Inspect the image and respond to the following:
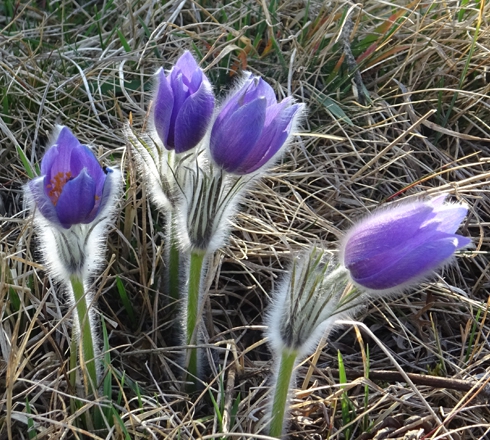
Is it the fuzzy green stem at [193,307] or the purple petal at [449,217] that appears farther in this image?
the fuzzy green stem at [193,307]

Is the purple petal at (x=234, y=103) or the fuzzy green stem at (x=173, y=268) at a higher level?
the purple petal at (x=234, y=103)

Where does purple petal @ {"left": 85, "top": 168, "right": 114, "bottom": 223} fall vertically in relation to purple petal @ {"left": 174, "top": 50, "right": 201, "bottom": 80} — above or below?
below

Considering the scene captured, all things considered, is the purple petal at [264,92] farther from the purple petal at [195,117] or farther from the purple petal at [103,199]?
the purple petal at [103,199]

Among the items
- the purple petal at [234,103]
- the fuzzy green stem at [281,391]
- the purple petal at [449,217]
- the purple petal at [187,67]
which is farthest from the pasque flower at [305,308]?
the purple petal at [187,67]

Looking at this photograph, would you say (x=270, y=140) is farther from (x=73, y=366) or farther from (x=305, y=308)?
(x=73, y=366)

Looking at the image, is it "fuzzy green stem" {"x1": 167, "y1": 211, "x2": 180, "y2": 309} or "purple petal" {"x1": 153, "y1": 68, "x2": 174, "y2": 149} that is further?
"fuzzy green stem" {"x1": 167, "y1": 211, "x2": 180, "y2": 309}

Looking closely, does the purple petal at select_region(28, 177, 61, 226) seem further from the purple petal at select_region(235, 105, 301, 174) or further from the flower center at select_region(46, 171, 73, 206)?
the purple petal at select_region(235, 105, 301, 174)

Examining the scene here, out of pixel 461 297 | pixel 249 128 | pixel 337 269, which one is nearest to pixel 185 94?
pixel 249 128

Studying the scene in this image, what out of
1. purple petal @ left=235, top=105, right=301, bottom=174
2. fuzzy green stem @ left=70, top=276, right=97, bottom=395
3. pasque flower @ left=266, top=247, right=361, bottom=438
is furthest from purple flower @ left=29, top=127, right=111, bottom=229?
pasque flower @ left=266, top=247, right=361, bottom=438

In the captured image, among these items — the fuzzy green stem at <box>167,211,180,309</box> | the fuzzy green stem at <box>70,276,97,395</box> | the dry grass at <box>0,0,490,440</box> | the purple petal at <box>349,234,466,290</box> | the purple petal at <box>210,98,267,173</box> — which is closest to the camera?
the purple petal at <box>349,234,466,290</box>
